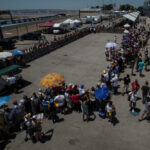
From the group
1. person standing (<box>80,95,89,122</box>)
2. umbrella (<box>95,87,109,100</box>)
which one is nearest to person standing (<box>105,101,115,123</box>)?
umbrella (<box>95,87,109,100</box>)

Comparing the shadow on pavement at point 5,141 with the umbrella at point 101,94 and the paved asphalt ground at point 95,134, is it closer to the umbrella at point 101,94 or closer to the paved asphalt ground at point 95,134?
the paved asphalt ground at point 95,134

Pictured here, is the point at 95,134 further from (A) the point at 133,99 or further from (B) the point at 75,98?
(A) the point at 133,99

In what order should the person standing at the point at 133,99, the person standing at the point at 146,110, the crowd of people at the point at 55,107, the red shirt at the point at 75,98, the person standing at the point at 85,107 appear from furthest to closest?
the red shirt at the point at 75,98 → the person standing at the point at 133,99 → the person standing at the point at 85,107 → the person standing at the point at 146,110 → the crowd of people at the point at 55,107

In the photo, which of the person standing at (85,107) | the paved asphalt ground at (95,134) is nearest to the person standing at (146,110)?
the paved asphalt ground at (95,134)

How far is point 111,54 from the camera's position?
1778 centimetres

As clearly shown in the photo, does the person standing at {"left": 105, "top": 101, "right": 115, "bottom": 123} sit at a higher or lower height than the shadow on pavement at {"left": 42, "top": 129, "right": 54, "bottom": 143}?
higher

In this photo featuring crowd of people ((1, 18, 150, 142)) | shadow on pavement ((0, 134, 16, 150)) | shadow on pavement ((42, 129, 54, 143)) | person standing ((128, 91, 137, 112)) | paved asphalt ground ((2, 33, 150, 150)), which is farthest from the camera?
person standing ((128, 91, 137, 112))

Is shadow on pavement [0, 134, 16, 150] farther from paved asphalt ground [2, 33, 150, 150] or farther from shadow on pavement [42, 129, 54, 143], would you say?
shadow on pavement [42, 129, 54, 143]

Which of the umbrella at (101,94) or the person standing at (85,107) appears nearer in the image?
the person standing at (85,107)

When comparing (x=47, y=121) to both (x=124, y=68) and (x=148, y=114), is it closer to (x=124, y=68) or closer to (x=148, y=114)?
(x=148, y=114)

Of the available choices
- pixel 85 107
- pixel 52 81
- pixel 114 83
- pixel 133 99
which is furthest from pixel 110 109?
Answer: pixel 52 81

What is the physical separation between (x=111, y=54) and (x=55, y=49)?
31.0ft

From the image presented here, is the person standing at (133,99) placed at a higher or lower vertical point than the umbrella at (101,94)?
lower

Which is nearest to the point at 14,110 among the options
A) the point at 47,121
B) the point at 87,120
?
the point at 47,121
